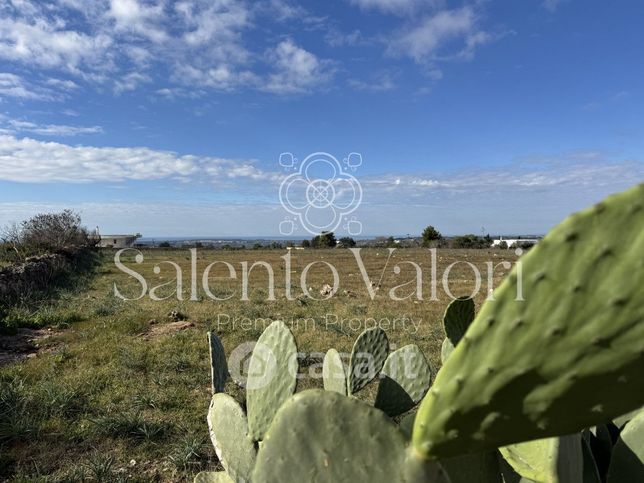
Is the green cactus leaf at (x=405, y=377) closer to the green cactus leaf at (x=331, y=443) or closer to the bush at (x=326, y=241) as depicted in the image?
the green cactus leaf at (x=331, y=443)

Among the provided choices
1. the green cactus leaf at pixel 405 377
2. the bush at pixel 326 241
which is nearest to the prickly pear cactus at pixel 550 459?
the green cactus leaf at pixel 405 377

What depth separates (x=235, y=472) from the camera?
1396 millimetres

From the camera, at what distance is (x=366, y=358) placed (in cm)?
190

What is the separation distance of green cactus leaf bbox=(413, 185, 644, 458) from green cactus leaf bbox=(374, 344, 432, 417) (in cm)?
100

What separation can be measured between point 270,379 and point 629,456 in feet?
3.08

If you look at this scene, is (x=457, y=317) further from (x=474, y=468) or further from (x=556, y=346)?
(x=556, y=346)

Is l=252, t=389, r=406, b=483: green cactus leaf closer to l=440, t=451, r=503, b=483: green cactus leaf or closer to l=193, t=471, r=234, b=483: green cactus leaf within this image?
Result: l=440, t=451, r=503, b=483: green cactus leaf

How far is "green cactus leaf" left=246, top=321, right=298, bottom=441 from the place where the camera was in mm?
1380

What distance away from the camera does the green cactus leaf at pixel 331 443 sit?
2.43 feet

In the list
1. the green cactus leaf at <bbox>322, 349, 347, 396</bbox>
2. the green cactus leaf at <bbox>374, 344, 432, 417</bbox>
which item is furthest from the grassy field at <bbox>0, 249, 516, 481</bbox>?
the green cactus leaf at <bbox>374, 344, 432, 417</bbox>

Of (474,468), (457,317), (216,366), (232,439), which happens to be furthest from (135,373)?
(474,468)

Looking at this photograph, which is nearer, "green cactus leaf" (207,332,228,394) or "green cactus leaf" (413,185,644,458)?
"green cactus leaf" (413,185,644,458)

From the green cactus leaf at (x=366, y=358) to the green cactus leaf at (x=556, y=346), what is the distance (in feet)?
3.59

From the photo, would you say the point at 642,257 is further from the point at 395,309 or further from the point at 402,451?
the point at 395,309
